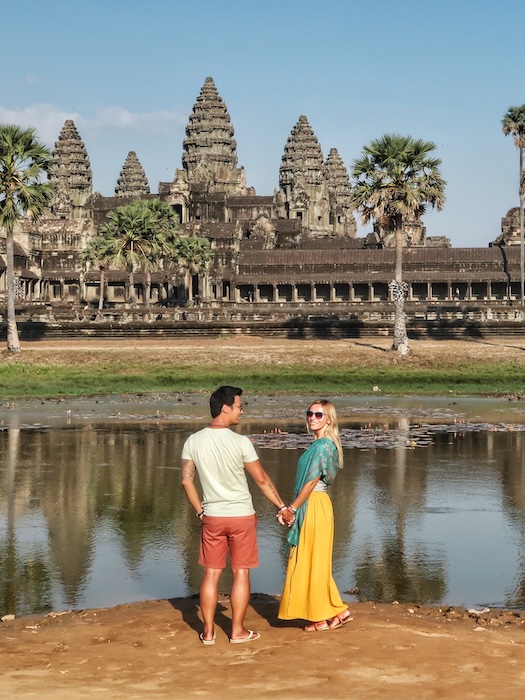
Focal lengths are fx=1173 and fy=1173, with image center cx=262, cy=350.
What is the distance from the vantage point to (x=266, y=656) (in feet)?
32.0

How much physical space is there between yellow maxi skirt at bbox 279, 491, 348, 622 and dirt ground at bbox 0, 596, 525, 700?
0.19 metres

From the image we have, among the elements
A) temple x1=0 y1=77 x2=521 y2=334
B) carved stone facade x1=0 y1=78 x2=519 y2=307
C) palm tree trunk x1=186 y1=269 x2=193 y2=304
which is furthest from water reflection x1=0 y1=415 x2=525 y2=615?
palm tree trunk x1=186 y1=269 x2=193 y2=304

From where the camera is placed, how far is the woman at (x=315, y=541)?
34.5 feet

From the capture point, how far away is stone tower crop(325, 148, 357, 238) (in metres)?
182

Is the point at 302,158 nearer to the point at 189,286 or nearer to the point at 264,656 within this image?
the point at 189,286

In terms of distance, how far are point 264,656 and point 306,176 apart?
159m

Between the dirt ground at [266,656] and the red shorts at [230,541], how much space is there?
67 centimetres

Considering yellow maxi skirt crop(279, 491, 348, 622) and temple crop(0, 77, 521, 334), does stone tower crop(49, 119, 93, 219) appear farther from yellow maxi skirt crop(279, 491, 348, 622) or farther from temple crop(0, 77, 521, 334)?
yellow maxi skirt crop(279, 491, 348, 622)

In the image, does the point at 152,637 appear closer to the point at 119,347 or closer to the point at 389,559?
the point at 389,559

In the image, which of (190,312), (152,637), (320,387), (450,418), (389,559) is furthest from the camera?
(190,312)

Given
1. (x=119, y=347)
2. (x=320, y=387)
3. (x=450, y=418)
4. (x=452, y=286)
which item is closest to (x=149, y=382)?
(x=320, y=387)

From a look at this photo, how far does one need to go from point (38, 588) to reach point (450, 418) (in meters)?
20.4

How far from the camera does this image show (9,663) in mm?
9484

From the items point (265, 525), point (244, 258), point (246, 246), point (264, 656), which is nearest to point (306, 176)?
point (246, 246)
